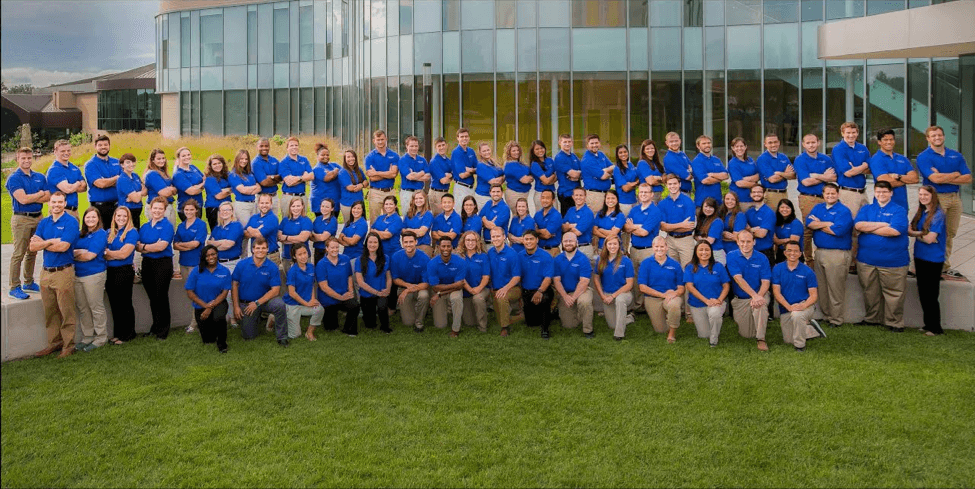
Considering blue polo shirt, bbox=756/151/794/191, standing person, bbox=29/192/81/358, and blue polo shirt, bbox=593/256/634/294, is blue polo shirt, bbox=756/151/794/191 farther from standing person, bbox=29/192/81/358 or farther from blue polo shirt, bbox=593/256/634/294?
standing person, bbox=29/192/81/358

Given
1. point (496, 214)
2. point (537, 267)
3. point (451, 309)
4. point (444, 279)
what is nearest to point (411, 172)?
point (496, 214)

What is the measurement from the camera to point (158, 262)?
32.4 feet

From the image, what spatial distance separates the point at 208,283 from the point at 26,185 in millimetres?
2458

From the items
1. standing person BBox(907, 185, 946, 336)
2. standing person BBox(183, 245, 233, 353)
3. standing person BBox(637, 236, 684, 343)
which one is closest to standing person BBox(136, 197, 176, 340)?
standing person BBox(183, 245, 233, 353)

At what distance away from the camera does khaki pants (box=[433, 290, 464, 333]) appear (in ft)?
33.4

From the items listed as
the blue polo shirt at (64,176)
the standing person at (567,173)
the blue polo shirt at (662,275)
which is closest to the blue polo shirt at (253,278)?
the blue polo shirt at (64,176)

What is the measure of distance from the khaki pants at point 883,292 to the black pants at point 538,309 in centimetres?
399

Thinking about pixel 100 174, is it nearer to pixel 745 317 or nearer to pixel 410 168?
pixel 410 168

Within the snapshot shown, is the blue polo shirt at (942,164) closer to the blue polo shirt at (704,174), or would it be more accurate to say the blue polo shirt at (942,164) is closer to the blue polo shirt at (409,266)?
the blue polo shirt at (704,174)

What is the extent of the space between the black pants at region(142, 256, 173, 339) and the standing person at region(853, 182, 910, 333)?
871cm

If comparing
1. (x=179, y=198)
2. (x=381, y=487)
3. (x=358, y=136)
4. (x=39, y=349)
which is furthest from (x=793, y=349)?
(x=358, y=136)

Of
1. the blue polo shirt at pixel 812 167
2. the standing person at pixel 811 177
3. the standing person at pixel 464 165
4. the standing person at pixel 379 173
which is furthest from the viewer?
the standing person at pixel 464 165

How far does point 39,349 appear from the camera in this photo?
9234 millimetres

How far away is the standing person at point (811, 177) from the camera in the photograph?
35.0ft
